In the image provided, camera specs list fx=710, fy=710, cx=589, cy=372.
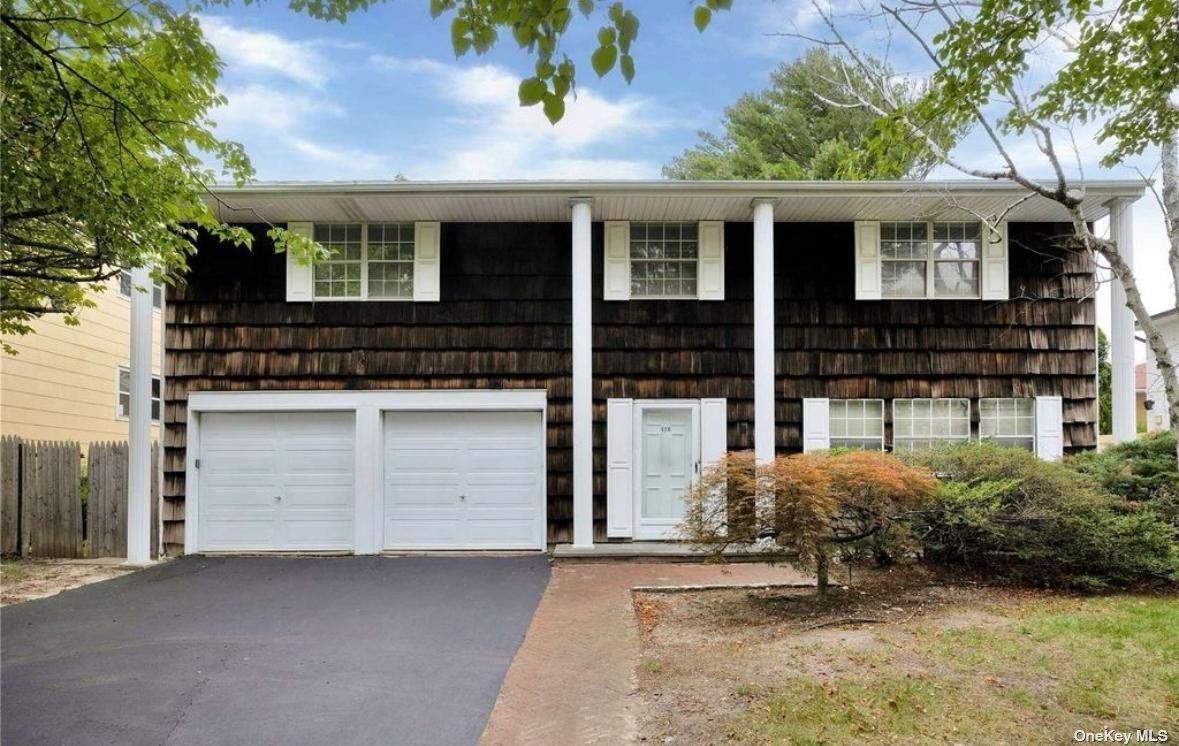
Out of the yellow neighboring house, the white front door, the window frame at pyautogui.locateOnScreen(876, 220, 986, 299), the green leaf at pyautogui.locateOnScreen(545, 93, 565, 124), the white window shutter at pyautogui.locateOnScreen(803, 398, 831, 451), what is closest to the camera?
the green leaf at pyautogui.locateOnScreen(545, 93, 565, 124)

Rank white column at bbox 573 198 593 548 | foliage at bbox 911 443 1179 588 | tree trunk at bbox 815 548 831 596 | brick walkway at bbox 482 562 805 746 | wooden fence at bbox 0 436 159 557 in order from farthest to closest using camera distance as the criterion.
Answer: wooden fence at bbox 0 436 159 557 < white column at bbox 573 198 593 548 < foliage at bbox 911 443 1179 588 < tree trunk at bbox 815 548 831 596 < brick walkway at bbox 482 562 805 746

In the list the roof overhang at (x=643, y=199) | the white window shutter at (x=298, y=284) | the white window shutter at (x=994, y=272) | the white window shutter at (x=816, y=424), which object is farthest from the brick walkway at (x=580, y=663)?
the white window shutter at (x=298, y=284)

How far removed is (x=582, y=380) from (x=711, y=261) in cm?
248

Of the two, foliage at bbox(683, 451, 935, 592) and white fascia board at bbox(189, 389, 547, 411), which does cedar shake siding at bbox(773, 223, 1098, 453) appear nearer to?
foliage at bbox(683, 451, 935, 592)

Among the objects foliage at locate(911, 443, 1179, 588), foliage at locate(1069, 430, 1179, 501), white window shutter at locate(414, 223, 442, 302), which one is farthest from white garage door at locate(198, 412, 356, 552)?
foliage at locate(1069, 430, 1179, 501)

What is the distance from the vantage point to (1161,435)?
7973mm

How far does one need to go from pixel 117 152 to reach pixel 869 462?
272 inches

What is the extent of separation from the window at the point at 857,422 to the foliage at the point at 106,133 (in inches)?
306

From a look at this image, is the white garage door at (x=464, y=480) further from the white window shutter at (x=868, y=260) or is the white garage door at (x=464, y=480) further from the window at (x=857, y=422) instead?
the white window shutter at (x=868, y=260)

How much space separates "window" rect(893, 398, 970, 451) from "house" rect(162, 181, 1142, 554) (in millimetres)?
30

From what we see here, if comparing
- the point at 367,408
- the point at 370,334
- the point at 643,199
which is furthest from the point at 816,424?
the point at 370,334

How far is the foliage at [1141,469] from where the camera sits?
743cm

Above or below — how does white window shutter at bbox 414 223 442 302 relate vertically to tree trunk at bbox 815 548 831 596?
above

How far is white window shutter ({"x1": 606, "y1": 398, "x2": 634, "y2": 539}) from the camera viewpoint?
30.7 ft
